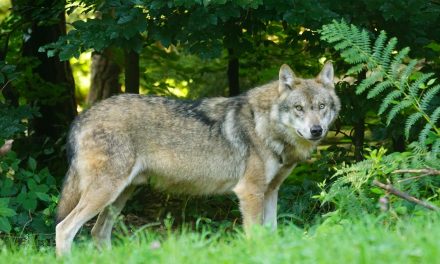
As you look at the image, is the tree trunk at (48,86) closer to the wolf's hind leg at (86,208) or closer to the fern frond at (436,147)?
the wolf's hind leg at (86,208)

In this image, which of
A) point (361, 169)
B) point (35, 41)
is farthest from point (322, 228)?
point (35, 41)

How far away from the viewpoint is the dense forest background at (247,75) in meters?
6.60

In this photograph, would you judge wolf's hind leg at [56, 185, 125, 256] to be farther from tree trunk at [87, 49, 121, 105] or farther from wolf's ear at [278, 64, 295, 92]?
tree trunk at [87, 49, 121, 105]

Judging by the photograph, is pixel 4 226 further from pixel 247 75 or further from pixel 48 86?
pixel 247 75

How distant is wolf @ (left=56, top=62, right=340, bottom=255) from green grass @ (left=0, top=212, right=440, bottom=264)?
2.15m

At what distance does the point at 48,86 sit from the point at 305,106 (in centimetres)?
444

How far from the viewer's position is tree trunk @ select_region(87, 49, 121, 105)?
15930 millimetres

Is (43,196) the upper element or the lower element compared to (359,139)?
Result: lower

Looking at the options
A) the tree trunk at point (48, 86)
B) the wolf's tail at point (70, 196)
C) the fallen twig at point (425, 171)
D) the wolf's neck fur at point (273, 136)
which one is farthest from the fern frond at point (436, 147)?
the tree trunk at point (48, 86)

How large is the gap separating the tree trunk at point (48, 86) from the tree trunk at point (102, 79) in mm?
4431

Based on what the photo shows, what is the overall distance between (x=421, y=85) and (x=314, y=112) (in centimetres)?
130

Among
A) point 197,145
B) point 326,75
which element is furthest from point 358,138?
point 197,145

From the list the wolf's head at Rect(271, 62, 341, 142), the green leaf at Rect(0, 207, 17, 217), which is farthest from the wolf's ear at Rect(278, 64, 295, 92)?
the green leaf at Rect(0, 207, 17, 217)

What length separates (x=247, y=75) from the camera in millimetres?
10844
